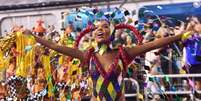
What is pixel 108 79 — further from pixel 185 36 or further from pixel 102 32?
pixel 185 36

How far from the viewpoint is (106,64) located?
4.58 meters

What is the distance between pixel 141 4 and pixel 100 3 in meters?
0.86

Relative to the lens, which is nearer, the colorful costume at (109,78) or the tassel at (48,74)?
the colorful costume at (109,78)

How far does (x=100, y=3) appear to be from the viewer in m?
9.66

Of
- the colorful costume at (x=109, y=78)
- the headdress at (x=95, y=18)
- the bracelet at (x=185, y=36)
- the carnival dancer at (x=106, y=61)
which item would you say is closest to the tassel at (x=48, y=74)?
the headdress at (x=95, y=18)

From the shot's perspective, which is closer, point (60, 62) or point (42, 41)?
point (42, 41)

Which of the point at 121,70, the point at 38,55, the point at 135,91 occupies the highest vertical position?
the point at 121,70

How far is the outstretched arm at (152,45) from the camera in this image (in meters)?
4.36

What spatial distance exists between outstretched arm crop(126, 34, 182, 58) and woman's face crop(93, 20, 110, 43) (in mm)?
219

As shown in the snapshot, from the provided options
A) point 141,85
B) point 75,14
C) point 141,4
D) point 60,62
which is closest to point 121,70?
point 141,85

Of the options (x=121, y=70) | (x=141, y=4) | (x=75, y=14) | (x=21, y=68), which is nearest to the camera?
(x=121, y=70)

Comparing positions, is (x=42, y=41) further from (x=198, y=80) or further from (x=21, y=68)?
(x=198, y=80)

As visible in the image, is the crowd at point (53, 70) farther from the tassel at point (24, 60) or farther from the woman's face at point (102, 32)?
the woman's face at point (102, 32)

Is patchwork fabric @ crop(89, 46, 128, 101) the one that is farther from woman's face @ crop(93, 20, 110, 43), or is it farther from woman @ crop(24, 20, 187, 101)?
woman's face @ crop(93, 20, 110, 43)
